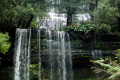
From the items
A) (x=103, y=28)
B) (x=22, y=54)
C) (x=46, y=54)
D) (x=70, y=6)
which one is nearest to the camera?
(x=22, y=54)

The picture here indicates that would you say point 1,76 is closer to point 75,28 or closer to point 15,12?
point 15,12

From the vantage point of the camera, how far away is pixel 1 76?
1012 centimetres

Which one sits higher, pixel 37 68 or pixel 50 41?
pixel 50 41

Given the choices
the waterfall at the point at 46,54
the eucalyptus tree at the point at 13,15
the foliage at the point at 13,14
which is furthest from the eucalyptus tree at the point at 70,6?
the foliage at the point at 13,14

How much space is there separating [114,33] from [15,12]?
9.21 metres

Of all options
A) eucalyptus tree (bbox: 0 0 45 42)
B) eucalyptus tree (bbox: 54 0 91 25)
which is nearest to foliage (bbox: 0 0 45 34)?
eucalyptus tree (bbox: 0 0 45 42)

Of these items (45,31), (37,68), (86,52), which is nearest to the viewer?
(37,68)

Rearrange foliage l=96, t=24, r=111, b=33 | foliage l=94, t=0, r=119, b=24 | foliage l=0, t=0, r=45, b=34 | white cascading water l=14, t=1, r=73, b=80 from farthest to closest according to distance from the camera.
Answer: foliage l=96, t=24, r=111, b=33
foliage l=94, t=0, r=119, b=24
white cascading water l=14, t=1, r=73, b=80
foliage l=0, t=0, r=45, b=34

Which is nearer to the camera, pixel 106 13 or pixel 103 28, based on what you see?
pixel 106 13

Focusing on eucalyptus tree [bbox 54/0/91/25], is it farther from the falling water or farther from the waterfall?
the falling water

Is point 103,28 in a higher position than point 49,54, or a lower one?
higher

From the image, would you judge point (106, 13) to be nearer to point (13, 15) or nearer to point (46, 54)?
point (46, 54)

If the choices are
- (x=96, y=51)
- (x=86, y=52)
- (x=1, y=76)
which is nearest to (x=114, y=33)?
(x=96, y=51)

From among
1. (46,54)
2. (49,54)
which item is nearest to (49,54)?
(49,54)
